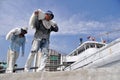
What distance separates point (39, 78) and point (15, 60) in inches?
78.9

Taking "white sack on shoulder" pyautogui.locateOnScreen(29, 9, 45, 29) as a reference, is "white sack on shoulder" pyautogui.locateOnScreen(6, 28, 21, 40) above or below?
below

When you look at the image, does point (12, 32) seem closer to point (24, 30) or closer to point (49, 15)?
point (24, 30)

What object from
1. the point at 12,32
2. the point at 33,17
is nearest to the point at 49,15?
the point at 33,17

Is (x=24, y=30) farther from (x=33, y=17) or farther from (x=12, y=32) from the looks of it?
(x=33, y=17)

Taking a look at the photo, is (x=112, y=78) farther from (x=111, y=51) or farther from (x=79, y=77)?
(x=111, y=51)

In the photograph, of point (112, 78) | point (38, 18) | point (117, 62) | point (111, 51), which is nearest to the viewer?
point (112, 78)

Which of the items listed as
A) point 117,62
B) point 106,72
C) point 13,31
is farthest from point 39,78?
point 117,62

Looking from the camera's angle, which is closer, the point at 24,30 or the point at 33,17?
the point at 33,17

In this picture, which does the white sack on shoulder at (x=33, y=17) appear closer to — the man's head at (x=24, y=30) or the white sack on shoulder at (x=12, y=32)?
the man's head at (x=24, y=30)

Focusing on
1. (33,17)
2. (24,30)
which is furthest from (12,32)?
(33,17)

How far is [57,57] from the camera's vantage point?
23.5 m

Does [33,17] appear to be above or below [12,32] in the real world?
above

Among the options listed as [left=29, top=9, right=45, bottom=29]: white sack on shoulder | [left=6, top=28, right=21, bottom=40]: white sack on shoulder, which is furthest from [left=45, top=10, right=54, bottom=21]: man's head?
[left=6, top=28, right=21, bottom=40]: white sack on shoulder

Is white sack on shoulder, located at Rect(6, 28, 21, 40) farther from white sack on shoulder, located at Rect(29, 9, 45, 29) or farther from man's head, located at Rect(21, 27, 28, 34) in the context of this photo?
white sack on shoulder, located at Rect(29, 9, 45, 29)
